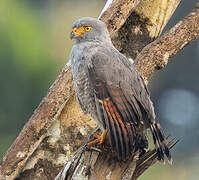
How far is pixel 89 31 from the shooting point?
252 inches

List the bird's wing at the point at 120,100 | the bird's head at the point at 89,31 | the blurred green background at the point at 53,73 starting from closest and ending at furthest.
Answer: the bird's wing at the point at 120,100 < the bird's head at the point at 89,31 < the blurred green background at the point at 53,73

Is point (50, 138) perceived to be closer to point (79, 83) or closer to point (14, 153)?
point (14, 153)

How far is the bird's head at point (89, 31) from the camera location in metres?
6.35

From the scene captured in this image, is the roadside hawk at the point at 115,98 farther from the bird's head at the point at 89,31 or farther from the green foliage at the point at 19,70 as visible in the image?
the green foliage at the point at 19,70

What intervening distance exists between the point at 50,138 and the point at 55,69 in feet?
50.4

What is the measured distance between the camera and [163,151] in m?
5.47

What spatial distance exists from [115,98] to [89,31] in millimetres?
1089

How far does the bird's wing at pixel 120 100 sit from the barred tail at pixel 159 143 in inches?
1.1

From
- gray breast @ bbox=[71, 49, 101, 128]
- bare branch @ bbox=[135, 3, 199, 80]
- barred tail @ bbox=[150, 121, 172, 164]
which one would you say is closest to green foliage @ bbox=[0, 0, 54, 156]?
bare branch @ bbox=[135, 3, 199, 80]

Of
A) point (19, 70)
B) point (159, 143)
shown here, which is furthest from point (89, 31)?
point (19, 70)

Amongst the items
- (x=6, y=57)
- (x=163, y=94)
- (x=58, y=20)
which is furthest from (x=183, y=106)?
(x=6, y=57)

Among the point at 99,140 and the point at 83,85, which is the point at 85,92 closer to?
the point at 83,85

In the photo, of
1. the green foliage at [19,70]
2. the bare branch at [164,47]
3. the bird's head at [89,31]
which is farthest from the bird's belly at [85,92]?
the green foliage at [19,70]

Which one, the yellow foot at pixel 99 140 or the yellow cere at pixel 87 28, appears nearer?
the yellow foot at pixel 99 140
